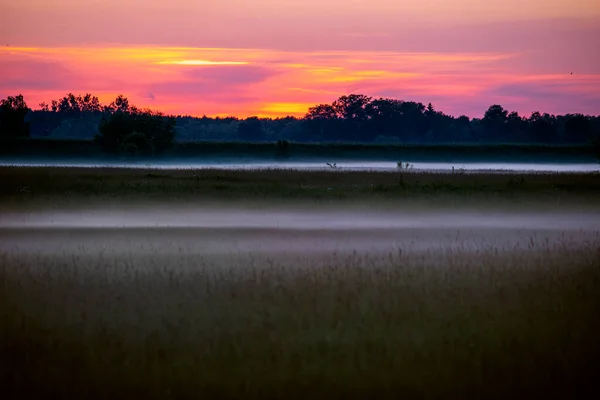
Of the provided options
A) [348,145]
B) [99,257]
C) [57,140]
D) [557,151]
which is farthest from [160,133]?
[99,257]

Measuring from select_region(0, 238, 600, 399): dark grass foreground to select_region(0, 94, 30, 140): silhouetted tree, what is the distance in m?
93.5

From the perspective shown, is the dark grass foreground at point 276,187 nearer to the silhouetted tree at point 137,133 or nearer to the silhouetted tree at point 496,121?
the silhouetted tree at point 137,133

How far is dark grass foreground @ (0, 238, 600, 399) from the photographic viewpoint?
9.73 metres

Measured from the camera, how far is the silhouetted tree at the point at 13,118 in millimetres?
106081

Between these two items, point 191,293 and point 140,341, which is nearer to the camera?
point 140,341

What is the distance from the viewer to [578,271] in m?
16.6

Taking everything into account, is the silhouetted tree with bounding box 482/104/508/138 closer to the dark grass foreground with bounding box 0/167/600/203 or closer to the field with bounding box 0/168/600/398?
the dark grass foreground with bounding box 0/167/600/203

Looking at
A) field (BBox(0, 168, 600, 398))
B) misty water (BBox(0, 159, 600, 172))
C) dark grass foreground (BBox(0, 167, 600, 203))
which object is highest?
field (BBox(0, 168, 600, 398))

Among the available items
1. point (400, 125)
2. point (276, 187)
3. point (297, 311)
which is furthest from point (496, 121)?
point (297, 311)

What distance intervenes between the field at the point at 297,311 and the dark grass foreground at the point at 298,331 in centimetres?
3

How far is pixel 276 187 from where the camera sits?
4744cm

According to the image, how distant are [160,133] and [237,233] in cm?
7392

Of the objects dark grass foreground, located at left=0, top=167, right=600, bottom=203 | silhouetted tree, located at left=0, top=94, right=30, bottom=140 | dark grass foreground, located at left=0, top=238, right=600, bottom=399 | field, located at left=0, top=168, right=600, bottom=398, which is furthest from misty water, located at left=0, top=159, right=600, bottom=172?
dark grass foreground, located at left=0, top=238, right=600, bottom=399

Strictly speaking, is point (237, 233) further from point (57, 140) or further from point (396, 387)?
point (57, 140)
